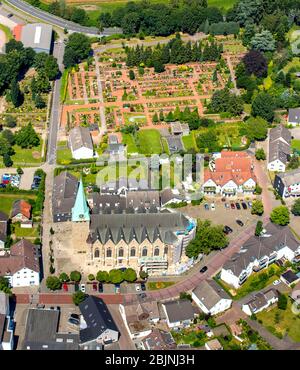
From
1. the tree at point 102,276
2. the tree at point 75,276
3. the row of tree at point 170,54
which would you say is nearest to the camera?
the tree at point 75,276

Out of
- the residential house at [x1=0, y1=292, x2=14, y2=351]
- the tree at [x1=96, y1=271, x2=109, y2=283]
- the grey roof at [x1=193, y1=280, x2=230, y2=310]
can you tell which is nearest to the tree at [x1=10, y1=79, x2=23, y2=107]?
the tree at [x1=96, y1=271, x2=109, y2=283]

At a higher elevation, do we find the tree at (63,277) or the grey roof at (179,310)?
the grey roof at (179,310)

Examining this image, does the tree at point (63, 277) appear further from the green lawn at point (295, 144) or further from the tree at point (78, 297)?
the green lawn at point (295, 144)

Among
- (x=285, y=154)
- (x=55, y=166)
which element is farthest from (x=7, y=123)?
(x=285, y=154)

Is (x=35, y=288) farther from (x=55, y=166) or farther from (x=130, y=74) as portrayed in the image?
(x=130, y=74)

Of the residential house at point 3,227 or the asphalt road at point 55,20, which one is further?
the asphalt road at point 55,20

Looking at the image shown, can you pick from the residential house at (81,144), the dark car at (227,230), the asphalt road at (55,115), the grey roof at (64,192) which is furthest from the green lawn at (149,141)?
the dark car at (227,230)

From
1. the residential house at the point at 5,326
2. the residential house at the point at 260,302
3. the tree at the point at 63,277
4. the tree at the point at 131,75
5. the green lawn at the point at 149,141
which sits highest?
the tree at the point at 131,75
